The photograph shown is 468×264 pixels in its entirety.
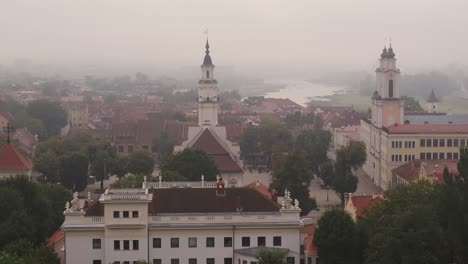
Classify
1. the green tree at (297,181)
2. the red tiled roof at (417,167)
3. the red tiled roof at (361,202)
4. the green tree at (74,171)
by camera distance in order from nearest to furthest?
the red tiled roof at (361,202) → the green tree at (297,181) → the red tiled roof at (417,167) → the green tree at (74,171)

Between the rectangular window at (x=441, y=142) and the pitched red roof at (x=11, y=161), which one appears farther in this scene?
the rectangular window at (x=441, y=142)

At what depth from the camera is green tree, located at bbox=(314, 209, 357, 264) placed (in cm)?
3428

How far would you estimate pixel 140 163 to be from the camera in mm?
68875

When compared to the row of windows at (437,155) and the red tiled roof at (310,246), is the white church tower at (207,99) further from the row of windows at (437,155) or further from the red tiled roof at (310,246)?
the red tiled roof at (310,246)

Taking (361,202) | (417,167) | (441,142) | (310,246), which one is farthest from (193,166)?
(441,142)

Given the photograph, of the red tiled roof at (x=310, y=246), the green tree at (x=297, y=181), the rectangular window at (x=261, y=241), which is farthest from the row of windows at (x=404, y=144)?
the rectangular window at (x=261, y=241)

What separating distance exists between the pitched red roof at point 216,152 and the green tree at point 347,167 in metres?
6.56

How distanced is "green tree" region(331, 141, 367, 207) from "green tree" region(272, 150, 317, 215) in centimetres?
364

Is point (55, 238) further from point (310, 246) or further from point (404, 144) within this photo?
point (404, 144)

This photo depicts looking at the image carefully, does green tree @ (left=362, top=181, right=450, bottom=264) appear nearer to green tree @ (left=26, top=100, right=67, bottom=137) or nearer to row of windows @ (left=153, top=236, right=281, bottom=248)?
row of windows @ (left=153, top=236, right=281, bottom=248)

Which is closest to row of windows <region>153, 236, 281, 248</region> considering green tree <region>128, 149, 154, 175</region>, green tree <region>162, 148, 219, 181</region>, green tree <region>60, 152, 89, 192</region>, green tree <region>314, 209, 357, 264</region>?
green tree <region>314, 209, 357, 264</region>

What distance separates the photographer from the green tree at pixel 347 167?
60.7 meters

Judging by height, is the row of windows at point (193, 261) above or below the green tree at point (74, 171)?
below

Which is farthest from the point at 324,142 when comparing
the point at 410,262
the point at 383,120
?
the point at 410,262
